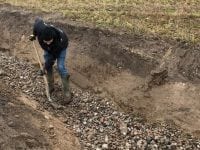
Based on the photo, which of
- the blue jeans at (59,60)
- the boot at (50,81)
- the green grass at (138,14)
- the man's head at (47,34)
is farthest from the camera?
the green grass at (138,14)

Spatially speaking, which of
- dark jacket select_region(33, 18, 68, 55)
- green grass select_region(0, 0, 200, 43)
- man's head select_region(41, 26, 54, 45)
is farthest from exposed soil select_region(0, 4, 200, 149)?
man's head select_region(41, 26, 54, 45)

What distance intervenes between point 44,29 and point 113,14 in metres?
4.11

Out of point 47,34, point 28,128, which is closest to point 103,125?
point 28,128

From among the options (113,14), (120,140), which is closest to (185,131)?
(120,140)

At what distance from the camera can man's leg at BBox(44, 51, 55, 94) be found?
36.0 ft

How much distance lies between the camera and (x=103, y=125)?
1050 centimetres

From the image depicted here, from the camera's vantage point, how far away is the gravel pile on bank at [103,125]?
998 cm

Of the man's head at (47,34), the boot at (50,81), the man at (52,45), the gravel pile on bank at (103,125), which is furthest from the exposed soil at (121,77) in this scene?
the man's head at (47,34)

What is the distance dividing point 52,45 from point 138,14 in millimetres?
4110

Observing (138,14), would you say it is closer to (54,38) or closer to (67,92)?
(67,92)

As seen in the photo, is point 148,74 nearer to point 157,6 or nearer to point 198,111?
point 198,111

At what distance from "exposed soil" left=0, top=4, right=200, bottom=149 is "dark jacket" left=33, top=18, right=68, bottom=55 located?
1.26 metres

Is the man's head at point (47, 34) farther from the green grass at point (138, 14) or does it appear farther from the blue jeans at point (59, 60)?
the green grass at point (138, 14)

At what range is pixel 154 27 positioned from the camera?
13.2 m
